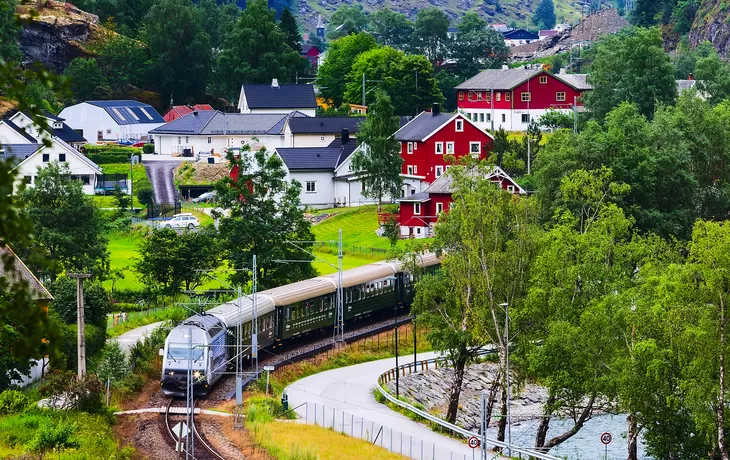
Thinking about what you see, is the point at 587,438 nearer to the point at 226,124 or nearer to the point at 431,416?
the point at 431,416

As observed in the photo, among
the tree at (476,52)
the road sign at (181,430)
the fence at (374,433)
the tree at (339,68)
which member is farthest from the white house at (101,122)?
the road sign at (181,430)

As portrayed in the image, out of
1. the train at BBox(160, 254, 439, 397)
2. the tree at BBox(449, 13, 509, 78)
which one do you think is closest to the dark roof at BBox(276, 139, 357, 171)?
the train at BBox(160, 254, 439, 397)

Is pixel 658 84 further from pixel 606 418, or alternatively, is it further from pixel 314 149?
pixel 606 418

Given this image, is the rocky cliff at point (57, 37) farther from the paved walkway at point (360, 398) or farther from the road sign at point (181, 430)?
the road sign at point (181, 430)

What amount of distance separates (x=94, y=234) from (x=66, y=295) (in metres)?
12.2

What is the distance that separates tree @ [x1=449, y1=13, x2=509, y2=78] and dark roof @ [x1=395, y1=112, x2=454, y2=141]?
55049 millimetres

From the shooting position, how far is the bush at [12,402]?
118ft

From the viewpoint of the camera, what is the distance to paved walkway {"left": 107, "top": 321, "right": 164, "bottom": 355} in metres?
47.8

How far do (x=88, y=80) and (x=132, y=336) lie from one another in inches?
3090

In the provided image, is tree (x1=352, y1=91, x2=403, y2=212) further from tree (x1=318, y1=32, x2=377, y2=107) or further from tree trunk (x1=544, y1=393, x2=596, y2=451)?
tree (x1=318, y1=32, x2=377, y2=107)

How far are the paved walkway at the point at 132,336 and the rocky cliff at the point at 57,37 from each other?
7868 centimetres

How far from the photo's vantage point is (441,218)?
4734 cm

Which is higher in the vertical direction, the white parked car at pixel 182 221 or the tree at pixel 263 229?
the tree at pixel 263 229

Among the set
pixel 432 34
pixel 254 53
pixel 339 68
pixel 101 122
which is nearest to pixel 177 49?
pixel 254 53
